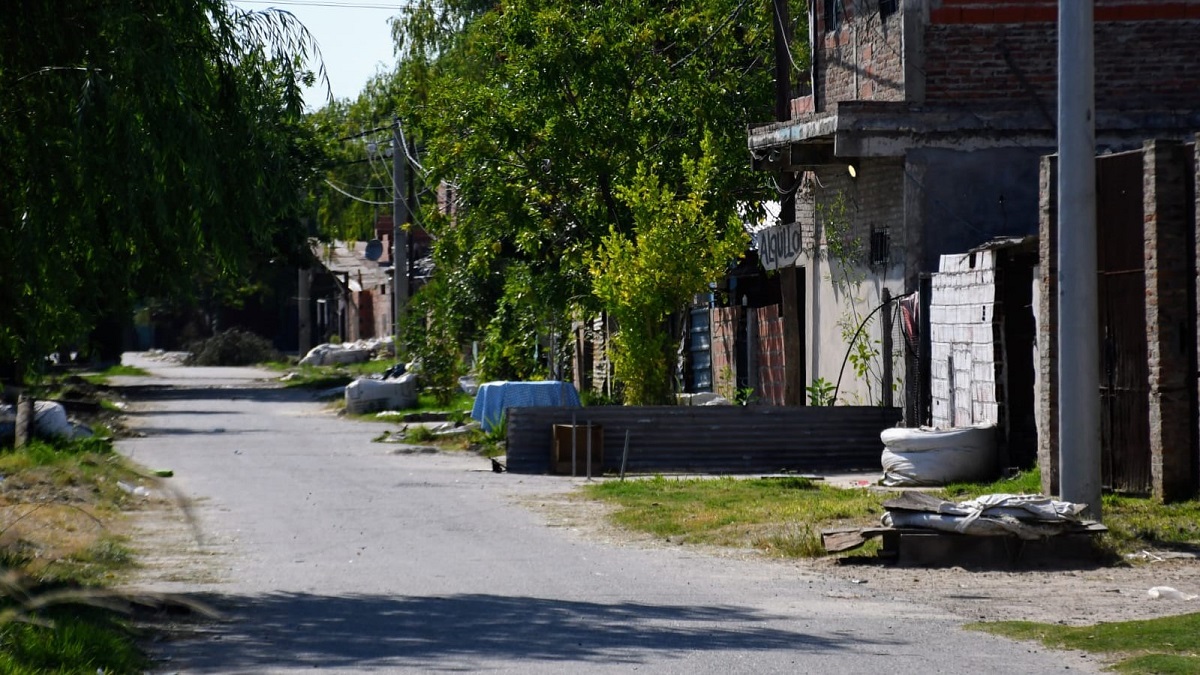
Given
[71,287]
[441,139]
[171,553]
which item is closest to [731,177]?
[441,139]

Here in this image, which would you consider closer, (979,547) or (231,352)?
(979,547)

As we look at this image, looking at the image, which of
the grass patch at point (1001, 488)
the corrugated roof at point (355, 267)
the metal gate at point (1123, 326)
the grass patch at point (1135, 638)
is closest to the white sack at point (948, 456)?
the grass patch at point (1001, 488)

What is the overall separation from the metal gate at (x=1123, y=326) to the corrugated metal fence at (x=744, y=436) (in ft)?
19.4

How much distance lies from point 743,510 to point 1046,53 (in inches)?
340

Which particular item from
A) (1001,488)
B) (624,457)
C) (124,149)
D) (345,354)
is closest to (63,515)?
(124,149)

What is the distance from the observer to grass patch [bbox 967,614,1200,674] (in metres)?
8.02

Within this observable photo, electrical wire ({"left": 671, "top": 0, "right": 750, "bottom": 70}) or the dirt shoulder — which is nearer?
the dirt shoulder

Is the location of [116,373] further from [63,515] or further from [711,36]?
[63,515]

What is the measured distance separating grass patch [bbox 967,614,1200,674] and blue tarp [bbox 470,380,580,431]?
53.8 ft

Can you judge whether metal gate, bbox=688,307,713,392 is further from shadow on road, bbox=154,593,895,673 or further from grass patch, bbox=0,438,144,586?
shadow on road, bbox=154,593,895,673

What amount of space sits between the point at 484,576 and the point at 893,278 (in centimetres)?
1055

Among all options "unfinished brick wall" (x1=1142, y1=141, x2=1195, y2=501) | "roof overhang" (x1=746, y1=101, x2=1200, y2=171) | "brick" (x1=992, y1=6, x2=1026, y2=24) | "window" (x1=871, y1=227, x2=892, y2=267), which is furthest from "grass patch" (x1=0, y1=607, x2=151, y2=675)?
"brick" (x1=992, y1=6, x2=1026, y2=24)

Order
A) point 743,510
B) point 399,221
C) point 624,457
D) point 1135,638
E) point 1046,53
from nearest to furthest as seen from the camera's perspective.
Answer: point 1135,638
point 743,510
point 624,457
point 1046,53
point 399,221

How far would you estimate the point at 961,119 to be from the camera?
1988cm
